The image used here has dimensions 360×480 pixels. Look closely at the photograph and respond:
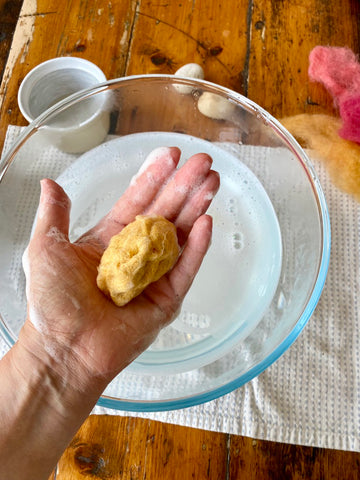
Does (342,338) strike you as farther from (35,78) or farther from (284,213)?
(35,78)

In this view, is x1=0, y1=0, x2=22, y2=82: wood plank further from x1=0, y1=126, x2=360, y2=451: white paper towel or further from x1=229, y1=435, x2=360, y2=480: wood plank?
x1=229, y1=435, x2=360, y2=480: wood plank

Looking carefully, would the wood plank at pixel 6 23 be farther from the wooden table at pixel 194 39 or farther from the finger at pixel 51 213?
the finger at pixel 51 213

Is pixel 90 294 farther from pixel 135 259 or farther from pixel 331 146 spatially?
pixel 331 146

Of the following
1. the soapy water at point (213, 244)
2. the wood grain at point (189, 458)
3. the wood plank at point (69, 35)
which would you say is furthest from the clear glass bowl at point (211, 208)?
the wood plank at point (69, 35)

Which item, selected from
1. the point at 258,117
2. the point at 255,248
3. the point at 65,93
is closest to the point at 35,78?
the point at 65,93

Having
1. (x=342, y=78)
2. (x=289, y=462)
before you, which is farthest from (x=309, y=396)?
(x=342, y=78)
